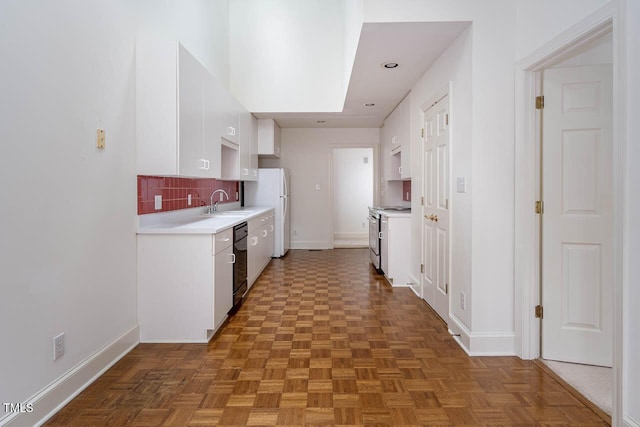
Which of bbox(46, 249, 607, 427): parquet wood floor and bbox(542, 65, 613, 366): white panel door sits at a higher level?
bbox(542, 65, 613, 366): white panel door

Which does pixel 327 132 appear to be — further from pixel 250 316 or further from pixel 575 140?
pixel 575 140

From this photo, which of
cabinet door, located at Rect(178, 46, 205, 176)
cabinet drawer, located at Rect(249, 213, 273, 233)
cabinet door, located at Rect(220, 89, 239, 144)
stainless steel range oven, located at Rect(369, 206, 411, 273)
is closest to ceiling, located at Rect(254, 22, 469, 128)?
cabinet door, located at Rect(220, 89, 239, 144)

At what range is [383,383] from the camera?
229 cm

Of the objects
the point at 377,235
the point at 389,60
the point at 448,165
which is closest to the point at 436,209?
the point at 448,165

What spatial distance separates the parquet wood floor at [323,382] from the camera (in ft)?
6.38

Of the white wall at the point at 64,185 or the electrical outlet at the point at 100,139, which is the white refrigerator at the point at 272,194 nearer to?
the white wall at the point at 64,185

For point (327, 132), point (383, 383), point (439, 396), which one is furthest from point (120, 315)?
point (327, 132)

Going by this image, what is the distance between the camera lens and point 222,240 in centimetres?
315

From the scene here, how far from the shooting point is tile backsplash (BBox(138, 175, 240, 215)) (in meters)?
3.05

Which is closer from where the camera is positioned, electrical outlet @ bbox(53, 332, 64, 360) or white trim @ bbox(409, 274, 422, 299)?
electrical outlet @ bbox(53, 332, 64, 360)

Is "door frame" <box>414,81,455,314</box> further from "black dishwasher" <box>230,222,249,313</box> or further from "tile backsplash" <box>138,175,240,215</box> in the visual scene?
"tile backsplash" <box>138,175,240,215</box>

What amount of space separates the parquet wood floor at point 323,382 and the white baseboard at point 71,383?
0.05 meters

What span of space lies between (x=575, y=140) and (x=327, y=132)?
541 cm

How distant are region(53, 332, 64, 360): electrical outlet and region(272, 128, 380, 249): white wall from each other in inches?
224
